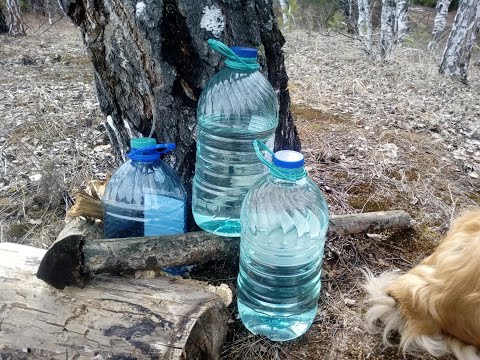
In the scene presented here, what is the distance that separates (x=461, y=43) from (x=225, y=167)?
655 centimetres

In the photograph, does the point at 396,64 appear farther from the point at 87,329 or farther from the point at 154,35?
the point at 87,329

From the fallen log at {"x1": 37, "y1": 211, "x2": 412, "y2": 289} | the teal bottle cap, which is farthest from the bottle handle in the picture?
the fallen log at {"x1": 37, "y1": 211, "x2": 412, "y2": 289}

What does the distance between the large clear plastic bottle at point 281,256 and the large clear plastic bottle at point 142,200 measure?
39cm

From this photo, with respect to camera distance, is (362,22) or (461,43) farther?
(362,22)

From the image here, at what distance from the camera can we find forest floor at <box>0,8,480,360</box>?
2.19 meters

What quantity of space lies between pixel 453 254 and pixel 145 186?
4.64 feet

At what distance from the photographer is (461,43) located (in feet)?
23.5

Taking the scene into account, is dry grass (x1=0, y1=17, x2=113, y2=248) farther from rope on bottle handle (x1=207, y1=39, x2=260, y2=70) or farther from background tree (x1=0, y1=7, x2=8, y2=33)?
background tree (x1=0, y1=7, x2=8, y2=33)

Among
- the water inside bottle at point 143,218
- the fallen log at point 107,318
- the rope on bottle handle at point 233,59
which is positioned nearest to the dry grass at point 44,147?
the water inside bottle at point 143,218

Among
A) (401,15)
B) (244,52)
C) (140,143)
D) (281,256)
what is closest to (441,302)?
(281,256)

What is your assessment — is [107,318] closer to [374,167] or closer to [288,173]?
[288,173]

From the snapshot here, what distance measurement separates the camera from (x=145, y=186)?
2.00 metres

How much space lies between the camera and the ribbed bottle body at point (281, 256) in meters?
1.90

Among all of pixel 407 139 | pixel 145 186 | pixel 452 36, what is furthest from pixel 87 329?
pixel 452 36
